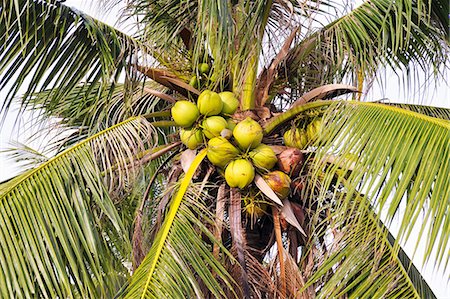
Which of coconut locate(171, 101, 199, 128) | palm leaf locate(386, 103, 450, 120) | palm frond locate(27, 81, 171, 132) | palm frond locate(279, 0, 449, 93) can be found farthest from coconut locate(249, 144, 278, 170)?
palm leaf locate(386, 103, 450, 120)

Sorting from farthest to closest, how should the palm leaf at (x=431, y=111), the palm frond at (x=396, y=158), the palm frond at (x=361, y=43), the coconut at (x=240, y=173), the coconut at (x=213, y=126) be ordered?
the palm leaf at (x=431, y=111)
the palm frond at (x=361, y=43)
the coconut at (x=213, y=126)
the coconut at (x=240, y=173)
the palm frond at (x=396, y=158)

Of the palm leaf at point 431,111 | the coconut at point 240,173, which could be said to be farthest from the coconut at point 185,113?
the palm leaf at point 431,111

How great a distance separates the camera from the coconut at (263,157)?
445 centimetres

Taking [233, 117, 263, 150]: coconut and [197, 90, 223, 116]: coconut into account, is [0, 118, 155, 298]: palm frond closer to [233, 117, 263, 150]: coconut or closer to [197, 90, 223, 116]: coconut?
[197, 90, 223, 116]: coconut

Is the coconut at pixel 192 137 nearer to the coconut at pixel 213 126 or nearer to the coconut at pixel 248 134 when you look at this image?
the coconut at pixel 213 126

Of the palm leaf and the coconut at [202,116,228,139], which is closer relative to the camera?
the coconut at [202,116,228,139]

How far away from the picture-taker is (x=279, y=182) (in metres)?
4.41

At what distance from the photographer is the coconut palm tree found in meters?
3.92

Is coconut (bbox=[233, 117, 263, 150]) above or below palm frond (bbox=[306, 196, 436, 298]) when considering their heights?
above

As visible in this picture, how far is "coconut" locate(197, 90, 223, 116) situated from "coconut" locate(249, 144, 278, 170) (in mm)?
349

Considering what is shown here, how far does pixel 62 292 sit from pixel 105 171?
86cm

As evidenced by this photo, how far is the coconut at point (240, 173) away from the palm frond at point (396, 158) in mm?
395

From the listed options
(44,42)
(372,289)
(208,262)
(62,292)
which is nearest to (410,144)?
(372,289)

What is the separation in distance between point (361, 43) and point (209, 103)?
1.40 meters
